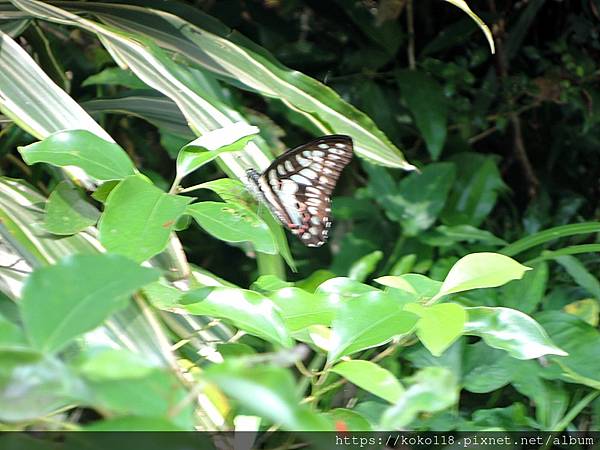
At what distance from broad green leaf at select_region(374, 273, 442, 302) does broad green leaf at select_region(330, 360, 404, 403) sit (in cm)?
10

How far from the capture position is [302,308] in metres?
0.49

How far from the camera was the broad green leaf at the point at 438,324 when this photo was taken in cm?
45

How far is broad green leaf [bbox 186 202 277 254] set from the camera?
0.53 meters

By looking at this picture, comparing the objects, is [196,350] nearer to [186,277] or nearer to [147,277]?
[186,277]

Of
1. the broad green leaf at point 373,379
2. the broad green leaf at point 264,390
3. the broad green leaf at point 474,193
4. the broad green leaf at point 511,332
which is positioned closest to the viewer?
the broad green leaf at point 264,390

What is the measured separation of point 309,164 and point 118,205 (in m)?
0.41

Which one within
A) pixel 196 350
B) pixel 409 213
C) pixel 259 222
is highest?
pixel 259 222

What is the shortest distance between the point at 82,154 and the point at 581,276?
0.64 meters

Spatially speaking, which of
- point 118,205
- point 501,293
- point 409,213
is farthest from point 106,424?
point 409,213

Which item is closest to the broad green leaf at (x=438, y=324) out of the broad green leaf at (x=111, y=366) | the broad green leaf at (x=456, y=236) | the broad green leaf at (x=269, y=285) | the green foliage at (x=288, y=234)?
the green foliage at (x=288, y=234)

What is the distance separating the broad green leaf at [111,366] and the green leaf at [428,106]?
1.04 metres

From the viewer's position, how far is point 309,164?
2.85 ft

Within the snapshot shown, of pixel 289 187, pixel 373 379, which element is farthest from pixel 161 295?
pixel 289 187

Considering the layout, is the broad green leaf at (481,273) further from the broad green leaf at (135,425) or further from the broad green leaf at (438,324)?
the broad green leaf at (135,425)
